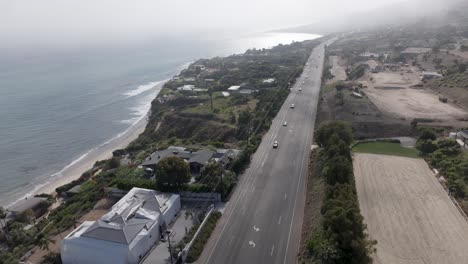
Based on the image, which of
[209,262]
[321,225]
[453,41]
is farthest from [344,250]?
[453,41]

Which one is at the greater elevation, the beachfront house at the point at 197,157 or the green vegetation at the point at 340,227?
the green vegetation at the point at 340,227

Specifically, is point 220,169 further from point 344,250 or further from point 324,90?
point 324,90

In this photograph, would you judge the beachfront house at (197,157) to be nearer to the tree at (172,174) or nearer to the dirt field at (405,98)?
the tree at (172,174)

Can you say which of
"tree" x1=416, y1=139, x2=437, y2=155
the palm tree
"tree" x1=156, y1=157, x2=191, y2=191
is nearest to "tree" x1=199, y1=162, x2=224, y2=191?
"tree" x1=156, y1=157, x2=191, y2=191

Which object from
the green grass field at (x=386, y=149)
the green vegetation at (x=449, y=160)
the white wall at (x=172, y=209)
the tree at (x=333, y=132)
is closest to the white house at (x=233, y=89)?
the green grass field at (x=386, y=149)

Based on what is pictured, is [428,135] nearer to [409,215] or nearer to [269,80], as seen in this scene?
[409,215]

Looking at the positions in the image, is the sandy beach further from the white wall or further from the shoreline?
the white wall
